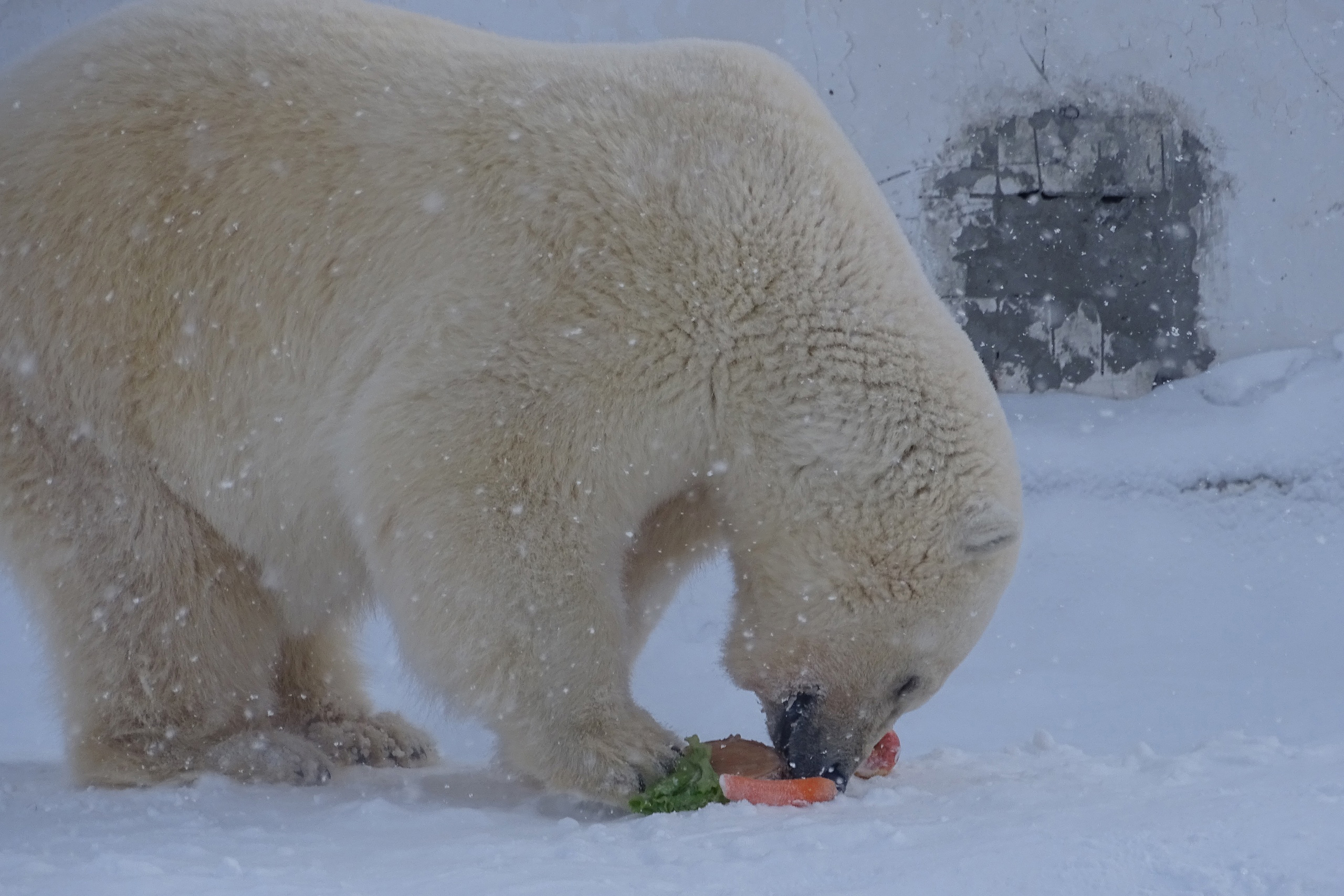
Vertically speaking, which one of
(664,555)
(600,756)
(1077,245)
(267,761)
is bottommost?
(267,761)

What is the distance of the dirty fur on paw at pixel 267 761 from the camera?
3.33 m

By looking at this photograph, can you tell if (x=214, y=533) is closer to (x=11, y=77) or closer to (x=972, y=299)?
(x=11, y=77)

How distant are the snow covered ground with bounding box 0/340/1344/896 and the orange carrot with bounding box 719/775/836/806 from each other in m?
0.06

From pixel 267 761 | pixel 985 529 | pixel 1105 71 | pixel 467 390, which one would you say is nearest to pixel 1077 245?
pixel 1105 71

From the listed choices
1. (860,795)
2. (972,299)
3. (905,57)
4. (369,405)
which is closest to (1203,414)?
(972,299)

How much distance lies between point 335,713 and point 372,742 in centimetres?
16

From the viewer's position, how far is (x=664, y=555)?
3.54m

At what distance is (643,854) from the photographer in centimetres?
227

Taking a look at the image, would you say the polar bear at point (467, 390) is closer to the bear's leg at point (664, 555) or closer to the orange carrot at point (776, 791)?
the bear's leg at point (664, 555)

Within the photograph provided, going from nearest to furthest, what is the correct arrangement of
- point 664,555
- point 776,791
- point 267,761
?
1. point 776,791
2. point 267,761
3. point 664,555

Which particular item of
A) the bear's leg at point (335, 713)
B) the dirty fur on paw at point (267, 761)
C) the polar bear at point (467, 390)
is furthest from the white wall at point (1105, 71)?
the dirty fur on paw at point (267, 761)

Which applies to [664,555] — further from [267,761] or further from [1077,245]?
[1077,245]

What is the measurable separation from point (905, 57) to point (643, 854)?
231 inches

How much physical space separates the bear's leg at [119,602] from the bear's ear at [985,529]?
1.66 meters
